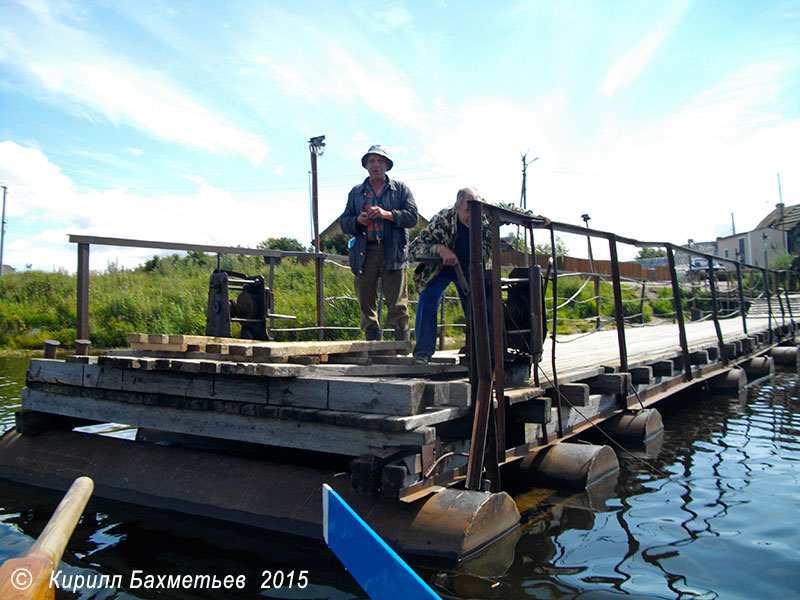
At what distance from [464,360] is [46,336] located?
51.5 feet

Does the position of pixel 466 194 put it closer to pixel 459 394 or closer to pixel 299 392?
pixel 459 394

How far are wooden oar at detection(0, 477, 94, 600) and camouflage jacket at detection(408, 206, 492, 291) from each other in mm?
2992

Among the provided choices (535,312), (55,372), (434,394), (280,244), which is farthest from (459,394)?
(280,244)

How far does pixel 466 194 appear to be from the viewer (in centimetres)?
445

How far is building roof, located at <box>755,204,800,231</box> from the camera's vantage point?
4222cm

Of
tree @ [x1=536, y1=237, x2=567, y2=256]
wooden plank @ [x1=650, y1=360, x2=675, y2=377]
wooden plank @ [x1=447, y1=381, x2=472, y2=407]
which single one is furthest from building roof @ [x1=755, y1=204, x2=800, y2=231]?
wooden plank @ [x1=447, y1=381, x2=472, y2=407]

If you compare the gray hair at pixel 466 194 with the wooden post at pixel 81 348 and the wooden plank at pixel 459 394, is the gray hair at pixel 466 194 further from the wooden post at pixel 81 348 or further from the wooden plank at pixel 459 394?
the wooden post at pixel 81 348

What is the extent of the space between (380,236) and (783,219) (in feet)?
153

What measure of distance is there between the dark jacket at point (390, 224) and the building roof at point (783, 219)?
44563mm

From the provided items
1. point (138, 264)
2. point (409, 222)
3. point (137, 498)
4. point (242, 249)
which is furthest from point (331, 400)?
point (138, 264)

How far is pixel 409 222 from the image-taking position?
18.5 feet

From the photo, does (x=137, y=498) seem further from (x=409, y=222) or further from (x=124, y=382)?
(x=409, y=222)

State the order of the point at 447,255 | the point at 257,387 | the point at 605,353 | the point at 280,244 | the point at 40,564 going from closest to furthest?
the point at 40,564
the point at 257,387
the point at 447,255
the point at 605,353
the point at 280,244

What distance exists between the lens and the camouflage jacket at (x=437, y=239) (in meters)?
4.75
